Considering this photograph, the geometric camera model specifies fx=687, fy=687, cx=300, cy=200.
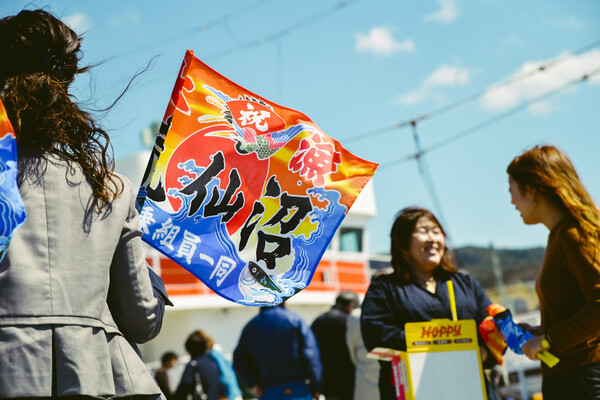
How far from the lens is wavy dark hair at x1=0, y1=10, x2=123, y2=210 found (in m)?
1.80

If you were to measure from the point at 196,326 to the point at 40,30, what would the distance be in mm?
15352

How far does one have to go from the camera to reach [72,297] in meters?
1.74

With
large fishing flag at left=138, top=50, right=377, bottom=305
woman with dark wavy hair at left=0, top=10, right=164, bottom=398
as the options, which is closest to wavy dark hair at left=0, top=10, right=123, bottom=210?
woman with dark wavy hair at left=0, top=10, right=164, bottom=398

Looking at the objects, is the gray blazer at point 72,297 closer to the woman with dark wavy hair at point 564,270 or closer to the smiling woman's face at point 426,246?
the woman with dark wavy hair at point 564,270

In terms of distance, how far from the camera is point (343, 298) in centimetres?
648

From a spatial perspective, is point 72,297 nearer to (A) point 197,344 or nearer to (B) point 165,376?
(A) point 197,344

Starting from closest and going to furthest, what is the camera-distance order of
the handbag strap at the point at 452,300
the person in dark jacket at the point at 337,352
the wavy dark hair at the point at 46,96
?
the wavy dark hair at the point at 46,96
the handbag strap at the point at 452,300
the person in dark jacket at the point at 337,352

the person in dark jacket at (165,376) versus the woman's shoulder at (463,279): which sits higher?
the woman's shoulder at (463,279)

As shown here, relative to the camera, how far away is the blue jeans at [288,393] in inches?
222

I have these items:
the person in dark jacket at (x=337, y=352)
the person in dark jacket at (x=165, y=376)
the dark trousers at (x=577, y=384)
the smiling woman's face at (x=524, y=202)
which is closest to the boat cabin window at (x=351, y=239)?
the person in dark jacket at (x=165, y=376)

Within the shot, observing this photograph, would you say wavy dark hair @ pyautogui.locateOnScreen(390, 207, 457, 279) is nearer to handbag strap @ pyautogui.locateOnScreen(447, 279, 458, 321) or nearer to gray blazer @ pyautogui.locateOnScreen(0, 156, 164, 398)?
handbag strap @ pyautogui.locateOnScreen(447, 279, 458, 321)

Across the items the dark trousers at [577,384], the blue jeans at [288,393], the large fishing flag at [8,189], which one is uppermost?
the large fishing flag at [8,189]

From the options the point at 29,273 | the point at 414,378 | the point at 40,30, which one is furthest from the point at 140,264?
the point at 414,378

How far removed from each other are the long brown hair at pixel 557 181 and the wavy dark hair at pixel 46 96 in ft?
5.86
